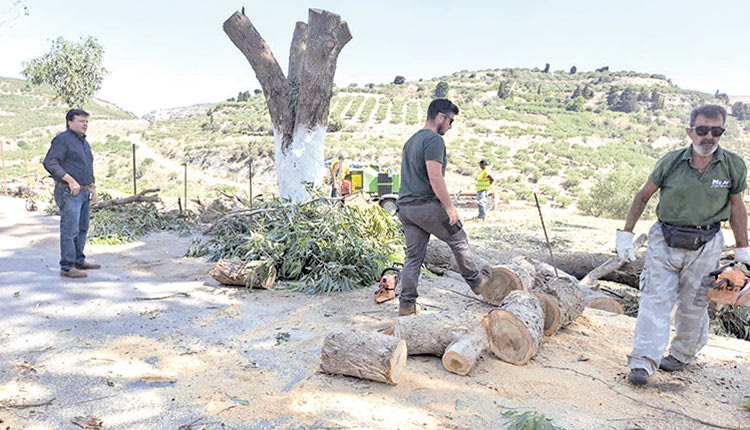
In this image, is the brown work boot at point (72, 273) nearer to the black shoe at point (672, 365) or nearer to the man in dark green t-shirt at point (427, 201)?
the man in dark green t-shirt at point (427, 201)

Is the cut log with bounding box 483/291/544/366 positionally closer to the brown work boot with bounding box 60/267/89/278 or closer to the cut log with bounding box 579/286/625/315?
the cut log with bounding box 579/286/625/315

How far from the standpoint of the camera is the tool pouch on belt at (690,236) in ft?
9.82

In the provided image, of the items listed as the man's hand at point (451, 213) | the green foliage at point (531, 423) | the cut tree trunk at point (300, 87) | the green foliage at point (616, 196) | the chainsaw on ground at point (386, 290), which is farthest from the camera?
the green foliage at point (616, 196)

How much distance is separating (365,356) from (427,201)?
4.94 ft

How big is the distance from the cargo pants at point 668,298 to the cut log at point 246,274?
142 inches

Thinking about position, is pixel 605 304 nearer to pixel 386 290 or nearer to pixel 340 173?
pixel 386 290

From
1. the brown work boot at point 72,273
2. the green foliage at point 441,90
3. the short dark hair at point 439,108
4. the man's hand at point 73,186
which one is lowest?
the brown work boot at point 72,273

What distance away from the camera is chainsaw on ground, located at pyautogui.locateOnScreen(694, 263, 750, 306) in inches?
111

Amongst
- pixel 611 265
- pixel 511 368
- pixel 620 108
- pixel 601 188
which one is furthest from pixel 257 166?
pixel 620 108

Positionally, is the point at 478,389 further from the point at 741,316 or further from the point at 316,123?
the point at 316,123

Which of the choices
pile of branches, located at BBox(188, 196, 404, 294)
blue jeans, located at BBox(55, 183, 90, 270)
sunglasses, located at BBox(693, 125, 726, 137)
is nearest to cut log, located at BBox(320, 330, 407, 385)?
pile of branches, located at BBox(188, 196, 404, 294)

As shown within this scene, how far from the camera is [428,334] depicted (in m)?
3.31

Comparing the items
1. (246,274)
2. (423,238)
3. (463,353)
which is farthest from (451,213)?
(246,274)

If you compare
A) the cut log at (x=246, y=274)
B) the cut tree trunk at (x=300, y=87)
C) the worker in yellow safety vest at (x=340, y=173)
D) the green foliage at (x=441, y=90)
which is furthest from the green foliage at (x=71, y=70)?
the green foliage at (x=441, y=90)
